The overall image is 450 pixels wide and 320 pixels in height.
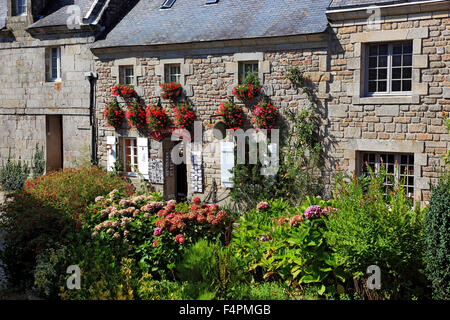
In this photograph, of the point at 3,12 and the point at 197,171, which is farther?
the point at 3,12

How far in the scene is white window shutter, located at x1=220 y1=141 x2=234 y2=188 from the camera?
1278 centimetres

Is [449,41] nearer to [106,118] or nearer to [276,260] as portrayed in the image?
[276,260]

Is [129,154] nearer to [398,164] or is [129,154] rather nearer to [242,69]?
[242,69]

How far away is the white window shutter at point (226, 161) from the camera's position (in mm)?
12781

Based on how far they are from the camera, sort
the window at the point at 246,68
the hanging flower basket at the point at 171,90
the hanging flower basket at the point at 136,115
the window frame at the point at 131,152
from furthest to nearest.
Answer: the window frame at the point at 131,152 → the hanging flower basket at the point at 136,115 → the hanging flower basket at the point at 171,90 → the window at the point at 246,68

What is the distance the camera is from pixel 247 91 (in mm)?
12227

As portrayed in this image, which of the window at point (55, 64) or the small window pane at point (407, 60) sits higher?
the window at point (55, 64)

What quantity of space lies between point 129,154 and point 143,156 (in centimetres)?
74

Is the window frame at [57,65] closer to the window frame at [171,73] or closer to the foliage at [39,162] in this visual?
the foliage at [39,162]

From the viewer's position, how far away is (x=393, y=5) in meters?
10.5

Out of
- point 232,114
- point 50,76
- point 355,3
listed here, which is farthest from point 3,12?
point 355,3

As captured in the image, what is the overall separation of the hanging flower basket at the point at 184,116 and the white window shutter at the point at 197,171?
30.6 inches

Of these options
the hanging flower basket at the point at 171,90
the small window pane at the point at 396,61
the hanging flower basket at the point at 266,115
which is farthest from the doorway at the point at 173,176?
the small window pane at the point at 396,61

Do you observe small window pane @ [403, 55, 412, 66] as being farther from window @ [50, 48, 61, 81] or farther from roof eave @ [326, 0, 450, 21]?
window @ [50, 48, 61, 81]
